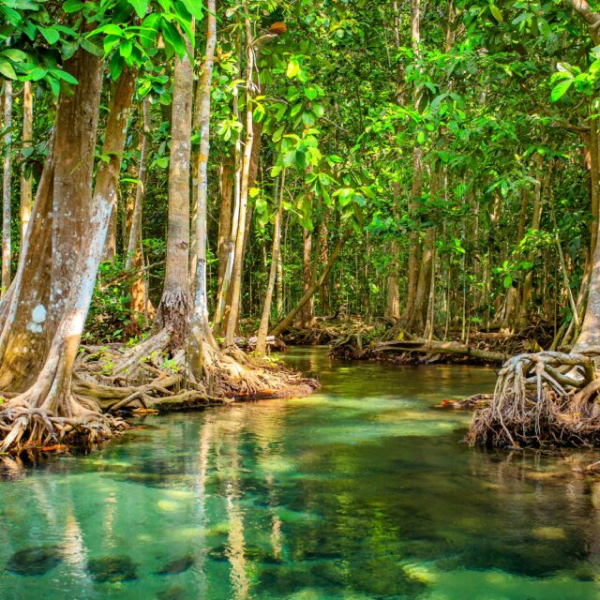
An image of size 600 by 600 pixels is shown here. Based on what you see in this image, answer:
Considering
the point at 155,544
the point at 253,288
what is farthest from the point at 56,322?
the point at 253,288

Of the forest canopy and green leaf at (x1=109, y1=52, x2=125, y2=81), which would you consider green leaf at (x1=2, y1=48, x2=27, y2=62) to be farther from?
green leaf at (x1=109, y1=52, x2=125, y2=81)

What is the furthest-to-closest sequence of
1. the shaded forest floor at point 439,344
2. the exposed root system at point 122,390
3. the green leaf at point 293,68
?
the shaded forest floor at point 439,344 < the green leaf at point 293,68 < the exposed root system at point 122,390

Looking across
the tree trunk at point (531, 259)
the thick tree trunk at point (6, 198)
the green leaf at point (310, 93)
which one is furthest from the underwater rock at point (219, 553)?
the tree trunk at point (531, 259)

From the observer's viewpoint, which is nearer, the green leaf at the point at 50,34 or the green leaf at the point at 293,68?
the green leaf at the point at 50,34

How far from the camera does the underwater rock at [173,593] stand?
4016 millimetres

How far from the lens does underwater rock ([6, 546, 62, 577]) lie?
4348 millimetres

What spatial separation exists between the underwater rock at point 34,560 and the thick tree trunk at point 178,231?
6.14m

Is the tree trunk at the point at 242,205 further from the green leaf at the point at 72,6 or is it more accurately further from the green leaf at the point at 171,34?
the green leaf at the point at 171,34

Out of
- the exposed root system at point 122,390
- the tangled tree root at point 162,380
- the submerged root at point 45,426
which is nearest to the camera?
the submerged root at point 45,426

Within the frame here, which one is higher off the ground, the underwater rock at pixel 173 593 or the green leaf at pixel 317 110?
the green leaf at pixel 317 110

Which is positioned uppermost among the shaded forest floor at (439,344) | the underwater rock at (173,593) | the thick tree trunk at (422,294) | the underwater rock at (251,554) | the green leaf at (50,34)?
the green leaf at (50,34)

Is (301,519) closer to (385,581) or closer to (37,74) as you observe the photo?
(385,581)

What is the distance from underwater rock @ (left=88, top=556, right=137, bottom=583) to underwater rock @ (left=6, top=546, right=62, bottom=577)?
25cm

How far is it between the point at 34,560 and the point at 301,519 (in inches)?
72.9
